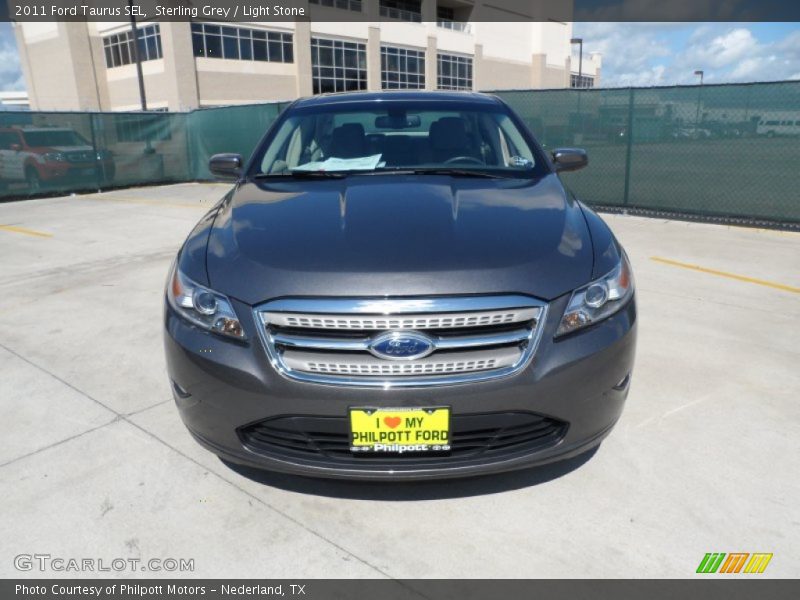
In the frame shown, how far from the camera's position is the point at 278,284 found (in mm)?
2172

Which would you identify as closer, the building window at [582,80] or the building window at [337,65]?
the building window at [337,65]

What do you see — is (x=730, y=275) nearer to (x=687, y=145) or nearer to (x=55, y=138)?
(x=687, y=145)

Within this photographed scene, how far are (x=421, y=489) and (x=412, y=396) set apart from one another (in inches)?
27.1

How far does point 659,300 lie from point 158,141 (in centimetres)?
1498

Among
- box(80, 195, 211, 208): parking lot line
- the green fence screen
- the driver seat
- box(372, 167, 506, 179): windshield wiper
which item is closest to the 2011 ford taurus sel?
box(372, 167, 506, 179): windshield wiper

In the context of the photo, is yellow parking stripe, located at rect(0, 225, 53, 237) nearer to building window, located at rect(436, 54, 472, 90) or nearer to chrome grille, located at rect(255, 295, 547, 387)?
chrome grille, located at rect(255, 295, 547, 387)

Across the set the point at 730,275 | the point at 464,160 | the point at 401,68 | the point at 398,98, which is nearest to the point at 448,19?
the point at 401,68

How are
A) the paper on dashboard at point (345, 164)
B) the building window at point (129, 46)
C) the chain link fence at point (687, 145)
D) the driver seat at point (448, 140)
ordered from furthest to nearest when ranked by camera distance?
the building window at point (129, 46) → the chain link fence at point (687, 145) → the driver seat at point (448, 140) → the paper on dashboard at point (345, 164)

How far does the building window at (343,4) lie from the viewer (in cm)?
4022

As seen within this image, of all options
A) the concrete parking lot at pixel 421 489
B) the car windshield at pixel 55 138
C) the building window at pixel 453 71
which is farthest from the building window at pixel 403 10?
the concrete parking lot at pixel 421 489

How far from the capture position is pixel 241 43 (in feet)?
119

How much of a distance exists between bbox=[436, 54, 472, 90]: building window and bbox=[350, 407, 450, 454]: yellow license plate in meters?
50.7

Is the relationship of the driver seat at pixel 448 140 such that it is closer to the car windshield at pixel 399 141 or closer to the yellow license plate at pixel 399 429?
the car windshield at pixel 399 141

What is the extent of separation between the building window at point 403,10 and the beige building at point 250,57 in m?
0.08
